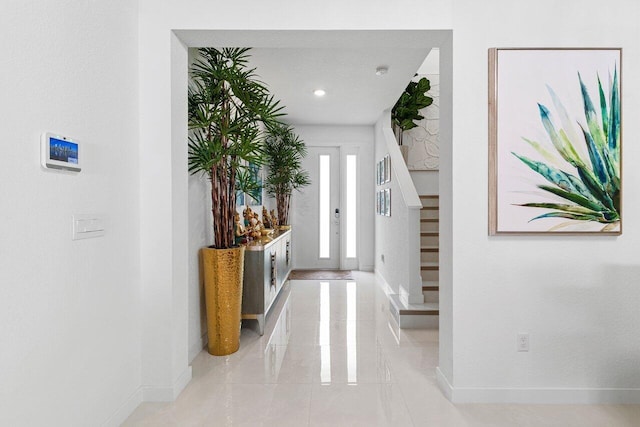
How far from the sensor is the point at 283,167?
20.1 ft

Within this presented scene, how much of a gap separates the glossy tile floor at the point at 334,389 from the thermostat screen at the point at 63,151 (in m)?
1.43

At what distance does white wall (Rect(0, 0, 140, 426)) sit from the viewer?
138 cm

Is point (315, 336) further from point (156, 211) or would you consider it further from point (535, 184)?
→ point (535, 184)

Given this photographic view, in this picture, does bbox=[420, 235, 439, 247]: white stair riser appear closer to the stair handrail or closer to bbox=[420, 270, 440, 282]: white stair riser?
bbox=[420, 270, 440, 282]: white stair riser

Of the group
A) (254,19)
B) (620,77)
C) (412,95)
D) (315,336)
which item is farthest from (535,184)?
(412,95)

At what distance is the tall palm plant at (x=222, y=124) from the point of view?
9.09 feet

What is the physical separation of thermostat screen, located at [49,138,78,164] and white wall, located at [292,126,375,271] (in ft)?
17.3

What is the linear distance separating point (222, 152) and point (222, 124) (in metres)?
0.22

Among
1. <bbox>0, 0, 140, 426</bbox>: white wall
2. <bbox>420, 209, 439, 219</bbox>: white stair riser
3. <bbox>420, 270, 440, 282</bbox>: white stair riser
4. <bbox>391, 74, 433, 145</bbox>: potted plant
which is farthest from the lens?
<bbox>391, 74, 433, 145</bbox>: potted plant

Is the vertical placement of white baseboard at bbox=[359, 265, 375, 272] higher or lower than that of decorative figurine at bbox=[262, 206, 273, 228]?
lower

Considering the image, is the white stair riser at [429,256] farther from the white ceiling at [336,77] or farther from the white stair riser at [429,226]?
the white ceiling at [336,77]

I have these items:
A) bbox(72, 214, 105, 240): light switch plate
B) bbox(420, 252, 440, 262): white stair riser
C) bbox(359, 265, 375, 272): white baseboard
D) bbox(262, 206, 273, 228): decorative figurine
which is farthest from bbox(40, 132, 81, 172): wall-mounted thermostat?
bbox(359, 265, 375, 272): white baseboard

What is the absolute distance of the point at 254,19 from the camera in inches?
90.4

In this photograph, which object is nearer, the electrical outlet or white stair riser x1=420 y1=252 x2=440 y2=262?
the electrical outlet
